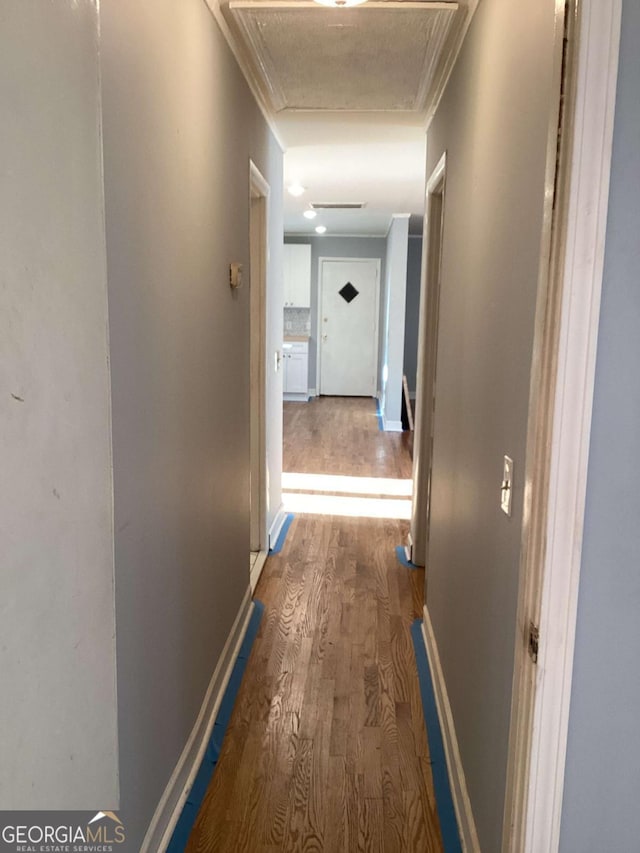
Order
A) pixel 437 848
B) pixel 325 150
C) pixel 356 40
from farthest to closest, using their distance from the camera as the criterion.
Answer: pixel 325 150
pixel 356 40
pixel 437 848

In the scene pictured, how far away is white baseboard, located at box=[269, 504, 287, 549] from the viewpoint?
400 cm

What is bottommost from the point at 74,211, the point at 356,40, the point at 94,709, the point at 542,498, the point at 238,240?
the point at 94,709

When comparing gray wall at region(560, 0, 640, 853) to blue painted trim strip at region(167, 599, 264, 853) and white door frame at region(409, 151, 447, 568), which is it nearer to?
blue painted trim strip at region(167, 599, 264, 853)

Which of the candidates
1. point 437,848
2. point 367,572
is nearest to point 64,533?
point 437,848

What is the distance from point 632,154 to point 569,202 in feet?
0.39

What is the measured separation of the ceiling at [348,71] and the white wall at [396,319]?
2.46 meters

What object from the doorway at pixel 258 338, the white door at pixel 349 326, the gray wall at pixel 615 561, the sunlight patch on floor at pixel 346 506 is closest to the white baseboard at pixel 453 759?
the gray wall at pixel 615 561

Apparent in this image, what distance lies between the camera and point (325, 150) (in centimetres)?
421

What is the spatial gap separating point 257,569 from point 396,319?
4588 mm

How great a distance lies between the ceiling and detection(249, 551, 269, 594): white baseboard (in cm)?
235

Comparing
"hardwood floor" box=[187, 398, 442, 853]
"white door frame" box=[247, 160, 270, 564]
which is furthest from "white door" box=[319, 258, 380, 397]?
"white door frame" box=[247, 160, 270, 564]

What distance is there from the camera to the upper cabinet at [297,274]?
9609mm

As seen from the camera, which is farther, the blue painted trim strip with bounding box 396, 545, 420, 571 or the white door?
the white door

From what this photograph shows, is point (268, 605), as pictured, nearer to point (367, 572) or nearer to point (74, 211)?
point (367, 572)
